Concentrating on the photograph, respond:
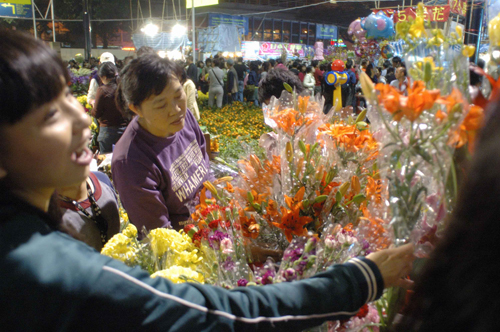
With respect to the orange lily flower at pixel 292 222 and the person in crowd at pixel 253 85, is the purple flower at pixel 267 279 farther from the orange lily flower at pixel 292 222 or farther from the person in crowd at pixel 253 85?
the person in crowd at pixel 253 85

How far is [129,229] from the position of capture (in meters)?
1.31

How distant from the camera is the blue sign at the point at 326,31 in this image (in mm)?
30125

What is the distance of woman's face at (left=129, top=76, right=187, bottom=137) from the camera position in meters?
1.83

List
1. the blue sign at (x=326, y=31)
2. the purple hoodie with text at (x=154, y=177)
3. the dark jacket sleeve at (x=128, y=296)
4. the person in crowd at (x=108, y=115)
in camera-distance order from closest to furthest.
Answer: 1. the dark jacket sleeve at (x=128, y=296)
2. the purple hoodie with text at (x=154, y=177)
3. the person in crowd at (x=108, y=115)
4. the blue sign at (x=326, y=31)

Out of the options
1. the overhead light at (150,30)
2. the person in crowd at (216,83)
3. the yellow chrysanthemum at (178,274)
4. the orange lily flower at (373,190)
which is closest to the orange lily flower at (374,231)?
the orange lily flower at (373,190)

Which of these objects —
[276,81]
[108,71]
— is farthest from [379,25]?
[276,81]

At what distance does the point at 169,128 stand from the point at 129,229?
2.24ft

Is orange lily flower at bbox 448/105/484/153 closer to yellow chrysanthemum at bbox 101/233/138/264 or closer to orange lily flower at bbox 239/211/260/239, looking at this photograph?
orange lily flower at bbox 239/211/260/239

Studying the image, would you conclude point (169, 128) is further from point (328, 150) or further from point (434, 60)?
point (434, 60)

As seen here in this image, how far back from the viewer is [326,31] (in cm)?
3056

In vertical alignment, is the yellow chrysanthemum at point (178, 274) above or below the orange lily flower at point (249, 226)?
below

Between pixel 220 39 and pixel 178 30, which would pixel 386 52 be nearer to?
pixel 178 30

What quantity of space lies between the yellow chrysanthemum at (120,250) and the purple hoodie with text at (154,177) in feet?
1.56

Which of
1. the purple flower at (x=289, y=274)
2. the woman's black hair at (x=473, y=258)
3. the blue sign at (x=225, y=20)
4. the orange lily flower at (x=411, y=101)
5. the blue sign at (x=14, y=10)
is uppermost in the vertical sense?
the blue sign at (x=225, y=20)
